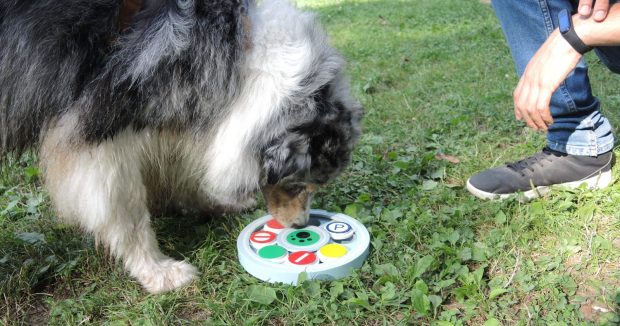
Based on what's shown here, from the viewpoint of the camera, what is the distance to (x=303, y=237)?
7.97 ft

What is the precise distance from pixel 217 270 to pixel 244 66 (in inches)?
37.7

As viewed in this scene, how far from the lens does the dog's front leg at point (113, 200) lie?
1941 mm

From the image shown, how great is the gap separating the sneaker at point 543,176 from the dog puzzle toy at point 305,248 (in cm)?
79

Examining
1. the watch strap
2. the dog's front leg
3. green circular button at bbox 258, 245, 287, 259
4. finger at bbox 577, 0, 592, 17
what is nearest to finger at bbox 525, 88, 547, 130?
the watch strap

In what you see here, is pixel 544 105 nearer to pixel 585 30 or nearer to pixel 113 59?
pixel 585 30

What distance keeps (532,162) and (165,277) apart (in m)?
2.01

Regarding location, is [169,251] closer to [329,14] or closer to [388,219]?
[388,219]

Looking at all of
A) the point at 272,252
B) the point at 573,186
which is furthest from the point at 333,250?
the point at 573,186

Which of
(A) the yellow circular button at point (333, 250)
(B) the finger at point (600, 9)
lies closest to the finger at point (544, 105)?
(B) the finger at point (600, 9)

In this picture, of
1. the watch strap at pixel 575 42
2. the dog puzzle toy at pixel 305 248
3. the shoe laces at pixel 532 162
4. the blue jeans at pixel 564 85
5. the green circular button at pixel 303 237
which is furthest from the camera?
the shoe laces at pixel 532 162

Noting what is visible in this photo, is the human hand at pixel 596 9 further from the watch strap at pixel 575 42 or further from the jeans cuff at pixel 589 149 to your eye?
the jeans cuff at pixel 589 149

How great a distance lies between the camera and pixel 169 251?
255cm

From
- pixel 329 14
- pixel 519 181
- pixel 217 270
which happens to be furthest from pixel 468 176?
pixel 329 14

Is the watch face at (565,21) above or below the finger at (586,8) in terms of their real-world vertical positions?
below
